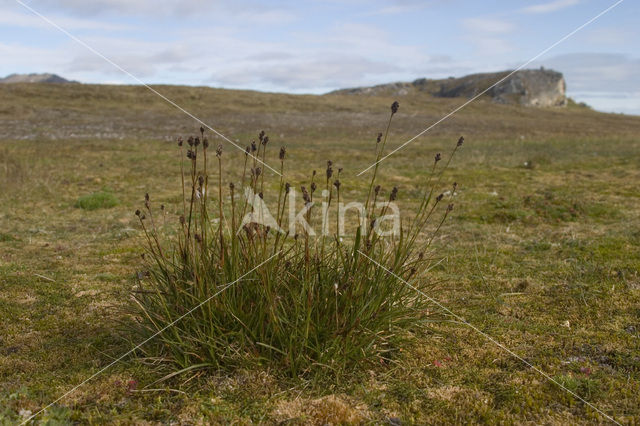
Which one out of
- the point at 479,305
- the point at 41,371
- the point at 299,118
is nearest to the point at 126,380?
the point at 41,371

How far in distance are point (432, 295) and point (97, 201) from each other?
8.79m

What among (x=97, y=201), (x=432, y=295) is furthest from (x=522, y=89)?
(x=432, y=295)

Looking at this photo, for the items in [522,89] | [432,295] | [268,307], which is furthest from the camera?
[522,89]

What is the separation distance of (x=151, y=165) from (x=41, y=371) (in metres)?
14.6

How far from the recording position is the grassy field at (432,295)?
3.85 meters

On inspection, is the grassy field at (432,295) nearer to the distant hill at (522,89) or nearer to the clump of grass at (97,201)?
the clump of grass at (97,201)

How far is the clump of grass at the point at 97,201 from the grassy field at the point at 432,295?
51 mm

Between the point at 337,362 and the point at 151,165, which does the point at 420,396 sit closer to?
the point at 337,362

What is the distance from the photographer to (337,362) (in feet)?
13.8

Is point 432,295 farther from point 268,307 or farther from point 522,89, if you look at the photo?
point 522,89

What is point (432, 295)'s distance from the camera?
5938 millimetres

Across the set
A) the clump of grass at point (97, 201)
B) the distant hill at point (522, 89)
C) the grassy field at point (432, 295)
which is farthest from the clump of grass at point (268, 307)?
the distant hill at point (522, 89)

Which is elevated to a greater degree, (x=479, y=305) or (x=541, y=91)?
(x=541, y=91)

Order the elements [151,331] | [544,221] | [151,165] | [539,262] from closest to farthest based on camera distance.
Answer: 1. [151,331]
2. [539,262]
3. [544,221]
4. [151,165]
